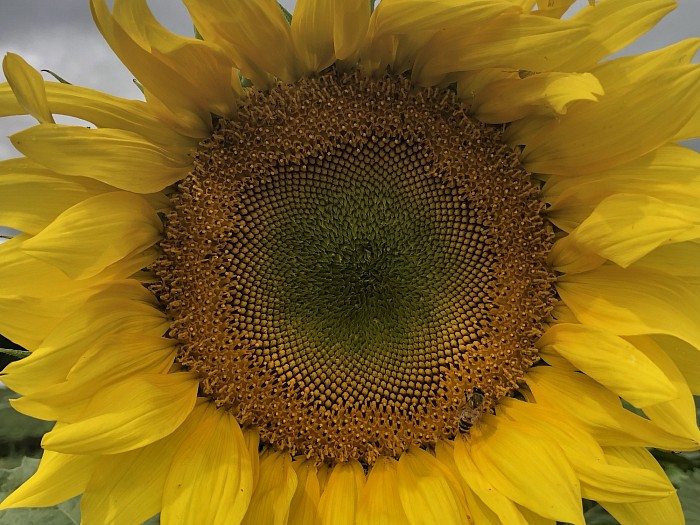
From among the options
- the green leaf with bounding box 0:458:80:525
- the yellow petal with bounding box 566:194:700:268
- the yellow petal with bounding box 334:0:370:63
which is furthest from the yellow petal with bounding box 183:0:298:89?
the green leaf with bounding box 0:458:80:525

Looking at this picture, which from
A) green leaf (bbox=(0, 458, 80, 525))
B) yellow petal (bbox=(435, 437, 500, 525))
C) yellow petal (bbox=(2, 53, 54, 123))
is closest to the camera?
yellow petal (bbox=(2, 53, 54, 123))

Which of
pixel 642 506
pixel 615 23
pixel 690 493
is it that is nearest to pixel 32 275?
pixel 615 23

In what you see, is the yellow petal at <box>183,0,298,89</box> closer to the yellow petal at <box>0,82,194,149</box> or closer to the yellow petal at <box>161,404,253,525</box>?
the yellow petal at <box>0,82,194,149</box>

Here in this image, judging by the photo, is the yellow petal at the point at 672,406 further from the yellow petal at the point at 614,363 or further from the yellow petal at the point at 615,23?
the yellow petal at the point at 615,23

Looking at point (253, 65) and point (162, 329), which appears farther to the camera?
point (162, 329)

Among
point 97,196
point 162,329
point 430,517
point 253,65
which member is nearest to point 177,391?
point 162,329

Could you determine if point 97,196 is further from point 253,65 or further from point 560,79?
point 560,79
